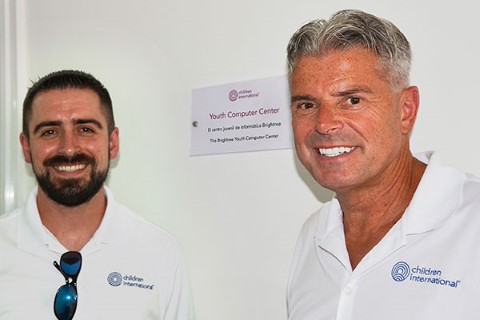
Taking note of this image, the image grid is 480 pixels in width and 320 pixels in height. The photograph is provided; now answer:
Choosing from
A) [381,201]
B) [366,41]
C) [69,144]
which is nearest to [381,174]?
[381,201]

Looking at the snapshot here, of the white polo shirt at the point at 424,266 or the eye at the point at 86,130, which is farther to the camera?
the eye at the point at 86,130

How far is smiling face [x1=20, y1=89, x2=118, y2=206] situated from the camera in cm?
194

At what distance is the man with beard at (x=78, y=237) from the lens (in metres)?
1.83

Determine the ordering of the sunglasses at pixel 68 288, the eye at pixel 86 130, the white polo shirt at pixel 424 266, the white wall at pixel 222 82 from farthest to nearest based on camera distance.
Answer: the eye at pixel 86 130 < the sunglasses at pixel 68 288 < the white wall at pixel 222 82 < the white polo shirt at pixel 424 266

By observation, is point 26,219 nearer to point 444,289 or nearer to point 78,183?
point 78,183

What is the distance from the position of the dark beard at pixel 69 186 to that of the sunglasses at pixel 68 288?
185 millimetres

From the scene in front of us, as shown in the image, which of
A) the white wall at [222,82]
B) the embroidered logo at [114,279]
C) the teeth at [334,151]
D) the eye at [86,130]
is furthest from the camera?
the eye at [86,130]

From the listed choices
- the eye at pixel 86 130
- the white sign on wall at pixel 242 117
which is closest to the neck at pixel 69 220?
the eye at pixel 86 130

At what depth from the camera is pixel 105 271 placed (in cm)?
189

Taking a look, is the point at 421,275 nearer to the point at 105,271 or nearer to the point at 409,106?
the point at 409,106

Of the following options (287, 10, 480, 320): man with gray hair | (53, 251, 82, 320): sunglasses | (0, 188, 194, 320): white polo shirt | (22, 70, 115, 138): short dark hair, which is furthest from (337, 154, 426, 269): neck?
(22, 70, 115, 138): short dark hair

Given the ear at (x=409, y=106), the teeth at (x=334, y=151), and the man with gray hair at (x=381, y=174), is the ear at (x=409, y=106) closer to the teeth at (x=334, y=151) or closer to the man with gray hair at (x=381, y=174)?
the man with gray hair at (x=381, y=174)

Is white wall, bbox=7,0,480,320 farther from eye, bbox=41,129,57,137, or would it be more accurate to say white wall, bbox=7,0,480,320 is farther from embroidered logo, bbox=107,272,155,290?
eye, bbox=41,129,57,137

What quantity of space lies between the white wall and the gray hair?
0.94 feet
